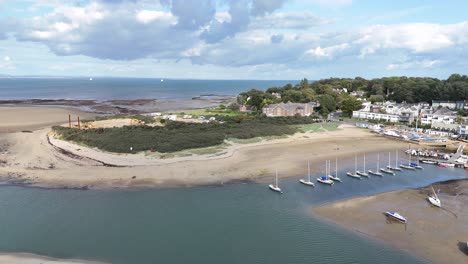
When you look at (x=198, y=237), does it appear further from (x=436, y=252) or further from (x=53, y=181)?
(x=53, y=181)

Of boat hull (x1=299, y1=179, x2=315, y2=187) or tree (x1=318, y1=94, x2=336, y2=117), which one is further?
tree (x1=318, y1=94, x2=336, y2=117)

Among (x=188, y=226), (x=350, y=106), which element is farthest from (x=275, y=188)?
(x=350, y=106)

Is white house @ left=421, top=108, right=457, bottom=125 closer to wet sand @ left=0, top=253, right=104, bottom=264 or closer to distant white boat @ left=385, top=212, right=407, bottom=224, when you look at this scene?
distant white boat @ left=385, top=212, right=407, bottom=224

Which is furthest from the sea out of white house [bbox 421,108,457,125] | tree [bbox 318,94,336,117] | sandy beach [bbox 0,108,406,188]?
tree [bbox 318,94,336,117]

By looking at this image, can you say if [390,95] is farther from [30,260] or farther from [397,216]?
[30,260]

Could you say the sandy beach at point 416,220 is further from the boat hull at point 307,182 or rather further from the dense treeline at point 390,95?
the dense treeline at point 390,95

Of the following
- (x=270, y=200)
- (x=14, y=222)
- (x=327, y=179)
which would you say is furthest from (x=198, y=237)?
(x=327, y=179)
